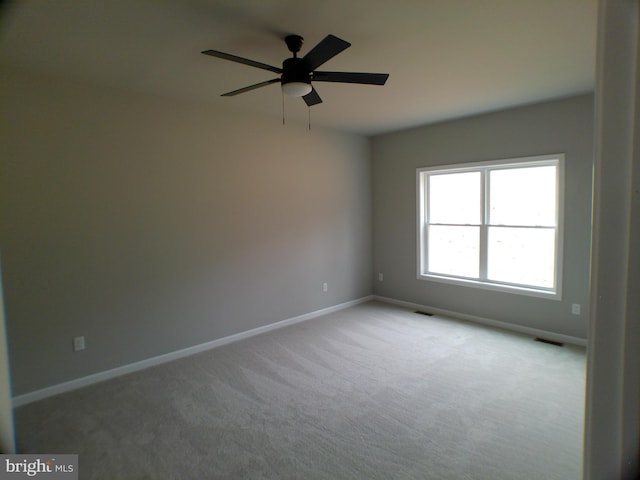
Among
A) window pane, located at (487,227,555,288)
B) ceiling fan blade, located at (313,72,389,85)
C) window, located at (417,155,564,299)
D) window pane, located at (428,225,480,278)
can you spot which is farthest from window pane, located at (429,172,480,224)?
ceiling fan blade, located at (313,72,389,85)

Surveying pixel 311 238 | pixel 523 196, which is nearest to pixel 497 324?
pixel 523 196

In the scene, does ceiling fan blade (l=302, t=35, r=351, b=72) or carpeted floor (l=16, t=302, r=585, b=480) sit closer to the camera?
ceiling fan blade (l=302, t=35, r=351, b=72)

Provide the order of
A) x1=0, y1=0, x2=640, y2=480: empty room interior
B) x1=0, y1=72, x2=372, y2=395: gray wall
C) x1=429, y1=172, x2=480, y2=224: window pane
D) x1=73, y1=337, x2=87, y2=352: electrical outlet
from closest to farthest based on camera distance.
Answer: x1=0, y1=0, x2=640, y2=480: empty room interior < x1=0, y1=72, x2=372, y2=395: gray wall < x1=73, y1=337, x2=87, y2=352: electrical outlet < x1=429, y1=172, x2=480, y2=224: window pane

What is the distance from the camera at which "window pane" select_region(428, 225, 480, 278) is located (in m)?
4.77

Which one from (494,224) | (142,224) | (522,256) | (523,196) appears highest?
(523,196)

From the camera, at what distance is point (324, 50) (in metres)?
2.02

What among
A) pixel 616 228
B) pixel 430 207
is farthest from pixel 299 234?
pixel 616 228

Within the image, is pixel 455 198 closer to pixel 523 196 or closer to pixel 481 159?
pixel 481 159

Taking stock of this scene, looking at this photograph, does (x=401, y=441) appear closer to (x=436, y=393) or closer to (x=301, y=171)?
(x=436, y=393)

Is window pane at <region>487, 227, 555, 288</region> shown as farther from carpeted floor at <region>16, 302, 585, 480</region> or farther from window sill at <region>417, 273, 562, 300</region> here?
carpeted floor at <region>16, 302, 585, 480</region>

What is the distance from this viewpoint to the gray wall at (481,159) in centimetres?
376

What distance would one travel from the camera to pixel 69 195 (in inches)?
119

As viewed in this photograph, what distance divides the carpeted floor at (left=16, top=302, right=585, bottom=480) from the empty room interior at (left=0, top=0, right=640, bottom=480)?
22 millimetres

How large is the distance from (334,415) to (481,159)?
11.9 feet
